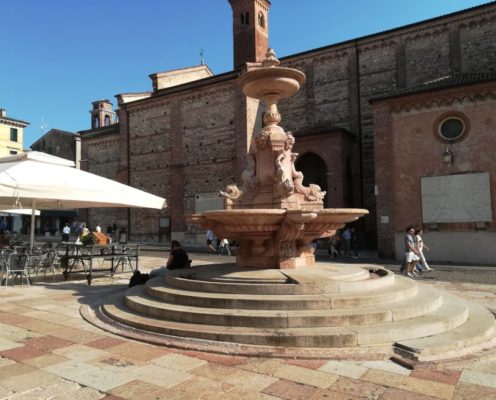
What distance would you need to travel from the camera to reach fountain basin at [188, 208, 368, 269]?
22.1ft

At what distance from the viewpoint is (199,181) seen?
30.4 m

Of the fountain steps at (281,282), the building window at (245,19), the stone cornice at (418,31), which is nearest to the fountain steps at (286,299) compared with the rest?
the fountain steps at (281,282)

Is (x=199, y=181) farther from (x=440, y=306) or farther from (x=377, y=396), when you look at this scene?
(x=377, y=396)

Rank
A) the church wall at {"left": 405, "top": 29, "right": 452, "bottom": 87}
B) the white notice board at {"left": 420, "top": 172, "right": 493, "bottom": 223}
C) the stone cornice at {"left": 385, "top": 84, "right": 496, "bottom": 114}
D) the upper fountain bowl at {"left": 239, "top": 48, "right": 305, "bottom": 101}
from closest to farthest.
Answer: the upper fountain bowl at {"left": 239, "top": 48, "right": 305, "bottom": 101}, the white notice board at {"left": 420, "top": 172, "right": 493, "bottom": 223}, the stone cornice at {"left": 385, "top": 84, "right": 496, "bottom": 114}, the church wall at {"left": 405, "top": 29, "right": 452, "bottom": 87}

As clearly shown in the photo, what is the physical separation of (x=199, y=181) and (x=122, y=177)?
843 cm

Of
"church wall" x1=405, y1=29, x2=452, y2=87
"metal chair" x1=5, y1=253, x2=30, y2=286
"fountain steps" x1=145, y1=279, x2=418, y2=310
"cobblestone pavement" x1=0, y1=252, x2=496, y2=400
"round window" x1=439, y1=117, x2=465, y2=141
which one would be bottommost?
"cobblestone pavement" x1=0, y1=252, x2=496, y2=400

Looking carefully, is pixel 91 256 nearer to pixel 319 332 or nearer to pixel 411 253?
pixel 319 332

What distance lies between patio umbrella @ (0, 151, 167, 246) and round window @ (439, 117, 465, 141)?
507 inches

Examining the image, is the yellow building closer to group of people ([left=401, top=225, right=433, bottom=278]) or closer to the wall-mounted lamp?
the wall-mounted lamp

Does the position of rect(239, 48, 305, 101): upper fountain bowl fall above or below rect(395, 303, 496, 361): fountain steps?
above

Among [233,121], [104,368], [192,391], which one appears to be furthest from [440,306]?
[233,121]

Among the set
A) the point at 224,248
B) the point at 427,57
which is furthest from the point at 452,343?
the point at 427,57

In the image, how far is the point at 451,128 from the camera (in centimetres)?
1758

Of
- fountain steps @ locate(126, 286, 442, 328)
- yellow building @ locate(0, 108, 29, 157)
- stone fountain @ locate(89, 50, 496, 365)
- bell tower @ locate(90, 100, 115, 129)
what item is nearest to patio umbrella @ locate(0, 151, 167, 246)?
stone fountain @ locate(89, 50, 496, 365)
